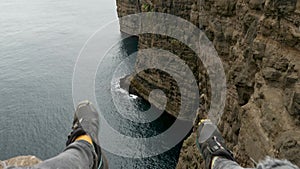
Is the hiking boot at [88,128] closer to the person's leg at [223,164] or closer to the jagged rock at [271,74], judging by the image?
the person's leg at [223,164]

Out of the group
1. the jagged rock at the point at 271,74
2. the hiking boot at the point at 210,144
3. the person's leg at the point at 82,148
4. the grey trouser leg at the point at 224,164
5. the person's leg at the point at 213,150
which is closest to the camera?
the person's leg at the point at 82,148

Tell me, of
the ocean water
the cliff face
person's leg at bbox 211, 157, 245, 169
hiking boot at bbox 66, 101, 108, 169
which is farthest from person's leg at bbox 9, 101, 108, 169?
the ocean water

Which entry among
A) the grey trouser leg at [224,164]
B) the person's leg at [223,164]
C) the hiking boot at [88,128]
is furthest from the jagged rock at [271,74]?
the hiking boot at [88,128]

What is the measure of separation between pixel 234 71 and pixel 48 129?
106 feet

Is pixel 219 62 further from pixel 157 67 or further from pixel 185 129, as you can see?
pixel 157 67

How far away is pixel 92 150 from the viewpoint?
7.46m

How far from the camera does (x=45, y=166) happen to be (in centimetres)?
570

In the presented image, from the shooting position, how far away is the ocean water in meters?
39.5

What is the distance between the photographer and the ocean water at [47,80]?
39469 mm

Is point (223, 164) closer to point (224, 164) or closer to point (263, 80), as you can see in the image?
point (224, 164)

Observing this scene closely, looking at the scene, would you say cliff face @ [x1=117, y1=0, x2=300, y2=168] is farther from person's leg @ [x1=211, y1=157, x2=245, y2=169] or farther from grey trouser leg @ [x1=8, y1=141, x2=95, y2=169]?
grey trouser leg @ [x1=8, y1=141, x2=95, y2=169]

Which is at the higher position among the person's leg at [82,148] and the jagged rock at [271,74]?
the person's leg at [82,148]

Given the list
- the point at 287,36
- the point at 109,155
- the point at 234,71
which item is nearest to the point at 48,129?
the point at 109,155

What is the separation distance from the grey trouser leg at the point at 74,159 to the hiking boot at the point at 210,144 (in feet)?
11.3
